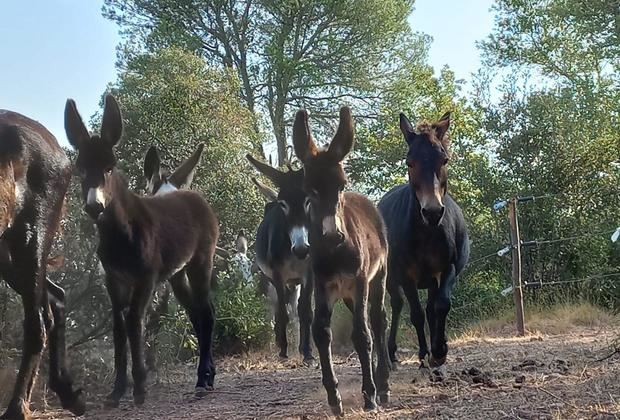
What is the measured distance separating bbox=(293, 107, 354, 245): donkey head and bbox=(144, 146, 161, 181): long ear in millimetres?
2978

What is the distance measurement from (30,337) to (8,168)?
0.96m

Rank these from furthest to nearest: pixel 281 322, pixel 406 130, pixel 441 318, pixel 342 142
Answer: pixel 281 322
pixel 406 130
pixel 441 318
pixel 342 142

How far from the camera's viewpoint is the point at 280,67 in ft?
72.5

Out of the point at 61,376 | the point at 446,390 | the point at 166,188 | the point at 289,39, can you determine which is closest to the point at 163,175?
the point at 166,188

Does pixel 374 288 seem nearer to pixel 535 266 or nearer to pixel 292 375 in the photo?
pixel 292 375

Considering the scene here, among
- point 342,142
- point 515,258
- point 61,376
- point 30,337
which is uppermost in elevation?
point 342,142

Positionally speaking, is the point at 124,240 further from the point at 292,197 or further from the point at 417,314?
the point at 417,314

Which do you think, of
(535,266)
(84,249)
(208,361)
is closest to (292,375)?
(208,361)

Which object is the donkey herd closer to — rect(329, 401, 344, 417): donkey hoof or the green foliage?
rect(329, 401, 344, 417): donkey hoof

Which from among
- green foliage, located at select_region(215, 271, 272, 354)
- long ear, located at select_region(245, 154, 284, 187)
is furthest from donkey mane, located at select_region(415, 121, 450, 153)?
green foliage, located at select_region(215, 271, 272, 354)

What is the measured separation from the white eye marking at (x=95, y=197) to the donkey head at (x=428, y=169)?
2257 mm

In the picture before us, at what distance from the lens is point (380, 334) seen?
5031mm

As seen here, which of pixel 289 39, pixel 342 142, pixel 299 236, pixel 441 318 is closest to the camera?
pixel 342 142

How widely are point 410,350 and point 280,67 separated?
47.6 ft
